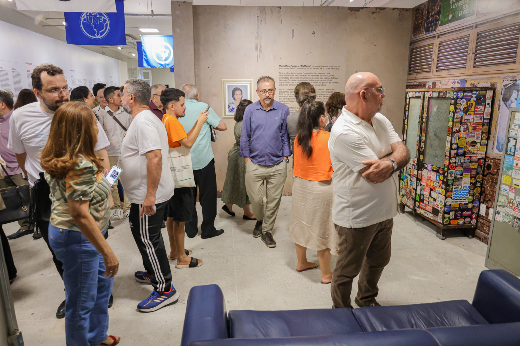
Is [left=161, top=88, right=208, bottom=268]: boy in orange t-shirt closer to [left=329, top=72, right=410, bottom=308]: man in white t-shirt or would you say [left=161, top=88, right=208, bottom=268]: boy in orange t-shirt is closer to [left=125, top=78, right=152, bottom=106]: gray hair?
[left=125, top=78, right=152, bottom=106]: gray hair

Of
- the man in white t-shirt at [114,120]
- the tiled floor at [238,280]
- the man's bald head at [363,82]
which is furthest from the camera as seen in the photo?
the man in white t-shirt at [114,120]

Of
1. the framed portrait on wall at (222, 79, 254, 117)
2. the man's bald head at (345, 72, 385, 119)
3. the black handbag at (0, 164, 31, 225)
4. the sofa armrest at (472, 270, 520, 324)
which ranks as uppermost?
the framed portrait on wall at (222, 79, 254, 117)

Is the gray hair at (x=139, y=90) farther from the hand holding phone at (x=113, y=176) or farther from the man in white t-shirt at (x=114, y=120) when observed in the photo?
the man in white t-shirt at (x=114, y=120)

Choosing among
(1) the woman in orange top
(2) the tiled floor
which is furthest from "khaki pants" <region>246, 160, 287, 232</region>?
(1) the woman in orange top

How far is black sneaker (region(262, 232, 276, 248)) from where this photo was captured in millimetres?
3564

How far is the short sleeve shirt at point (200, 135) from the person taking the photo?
349cm

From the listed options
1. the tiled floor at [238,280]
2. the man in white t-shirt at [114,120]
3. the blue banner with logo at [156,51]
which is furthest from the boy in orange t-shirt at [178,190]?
the blue banner with logo at [156,51]

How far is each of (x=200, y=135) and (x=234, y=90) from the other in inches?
69.1

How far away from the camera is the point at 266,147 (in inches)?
137

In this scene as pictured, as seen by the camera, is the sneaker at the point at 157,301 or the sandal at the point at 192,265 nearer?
the sneaker at the point at 157,301

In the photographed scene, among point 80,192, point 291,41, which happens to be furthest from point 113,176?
point 291,41

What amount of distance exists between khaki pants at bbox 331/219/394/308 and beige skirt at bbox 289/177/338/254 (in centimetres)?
39

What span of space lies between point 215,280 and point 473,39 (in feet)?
13.0

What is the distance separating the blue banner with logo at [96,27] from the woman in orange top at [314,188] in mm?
4161
